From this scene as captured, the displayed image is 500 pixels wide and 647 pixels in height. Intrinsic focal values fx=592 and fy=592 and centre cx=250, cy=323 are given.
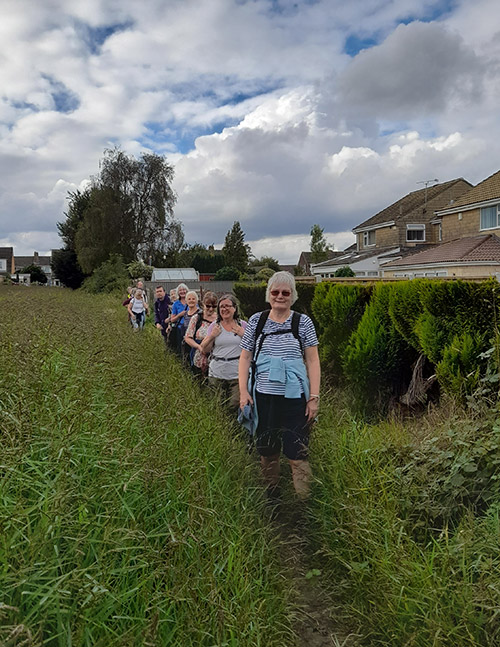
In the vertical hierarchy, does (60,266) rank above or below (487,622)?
above

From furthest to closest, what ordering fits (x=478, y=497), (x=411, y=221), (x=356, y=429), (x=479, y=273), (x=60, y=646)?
(x=411, y=221), (x=479, y=273), (x=356, y=429), (x=478, y=497), (x=60, y=646)

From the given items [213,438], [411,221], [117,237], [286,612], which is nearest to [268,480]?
[213,438]

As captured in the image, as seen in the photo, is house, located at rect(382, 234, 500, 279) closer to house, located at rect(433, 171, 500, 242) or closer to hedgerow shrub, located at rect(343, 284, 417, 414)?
house, located at rect(433, 171, 500, 242)

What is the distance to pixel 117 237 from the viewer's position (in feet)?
170

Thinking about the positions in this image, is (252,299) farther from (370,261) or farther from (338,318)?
(370,261)

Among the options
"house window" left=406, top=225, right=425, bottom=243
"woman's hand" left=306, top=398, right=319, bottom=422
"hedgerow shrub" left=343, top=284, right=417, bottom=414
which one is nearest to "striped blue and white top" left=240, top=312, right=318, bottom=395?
"woman's hand" left=306, top=398, right=319, bottom=422

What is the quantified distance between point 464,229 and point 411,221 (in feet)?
33.1

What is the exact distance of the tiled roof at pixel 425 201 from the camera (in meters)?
46.6

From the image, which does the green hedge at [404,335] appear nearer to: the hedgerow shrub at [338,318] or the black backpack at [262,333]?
the hedgerow shrub at [338,318]

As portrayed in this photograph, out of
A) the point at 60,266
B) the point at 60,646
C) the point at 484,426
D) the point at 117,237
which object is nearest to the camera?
the point at 60,646

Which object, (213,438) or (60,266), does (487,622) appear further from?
(60,266)

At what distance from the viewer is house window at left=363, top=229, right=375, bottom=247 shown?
49991mm

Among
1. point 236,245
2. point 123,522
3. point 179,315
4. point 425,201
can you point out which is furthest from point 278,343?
point 236,245

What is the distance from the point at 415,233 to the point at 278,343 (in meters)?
43.5
